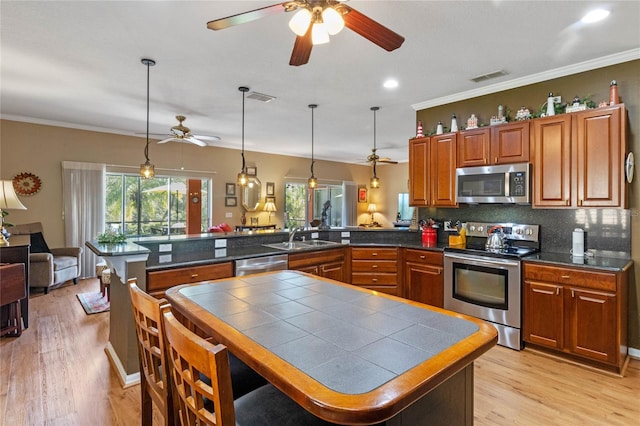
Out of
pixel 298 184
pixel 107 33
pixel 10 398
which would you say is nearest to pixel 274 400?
pixel 10 398

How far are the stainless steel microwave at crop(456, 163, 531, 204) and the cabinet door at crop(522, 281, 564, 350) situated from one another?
0.94 metres

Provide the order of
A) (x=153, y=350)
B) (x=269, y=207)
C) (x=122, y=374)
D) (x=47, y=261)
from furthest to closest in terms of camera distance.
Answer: (x=269, y=207) < (x=47, y=261) < (x=122, y=374) < (x=153, y=350)

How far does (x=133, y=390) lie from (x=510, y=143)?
4.15 metres

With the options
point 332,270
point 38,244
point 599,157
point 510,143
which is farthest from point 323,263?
point 38,244

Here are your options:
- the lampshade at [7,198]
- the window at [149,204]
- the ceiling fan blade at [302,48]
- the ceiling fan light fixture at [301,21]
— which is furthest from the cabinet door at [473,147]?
the window at [149,204]

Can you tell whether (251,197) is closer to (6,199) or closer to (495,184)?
(6,199)

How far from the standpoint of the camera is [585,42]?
2.84 meters

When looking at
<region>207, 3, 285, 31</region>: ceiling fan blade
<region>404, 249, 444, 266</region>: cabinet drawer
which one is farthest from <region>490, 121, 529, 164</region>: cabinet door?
<region>207, 3, 285, 31</region>: ceiling fan blade

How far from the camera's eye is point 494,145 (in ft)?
12.0

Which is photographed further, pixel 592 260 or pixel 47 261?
pixel 47 261

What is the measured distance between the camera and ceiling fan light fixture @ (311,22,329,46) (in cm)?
180

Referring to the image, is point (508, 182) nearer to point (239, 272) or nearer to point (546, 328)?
point (546, 328)

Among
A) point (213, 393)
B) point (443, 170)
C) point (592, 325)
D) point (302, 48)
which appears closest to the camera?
point (213, 393)

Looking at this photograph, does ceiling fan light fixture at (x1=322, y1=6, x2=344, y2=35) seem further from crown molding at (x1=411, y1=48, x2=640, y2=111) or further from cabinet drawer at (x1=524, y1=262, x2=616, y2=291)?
crown molding at (x1=411, y1=48, x2=640, y2=111)
